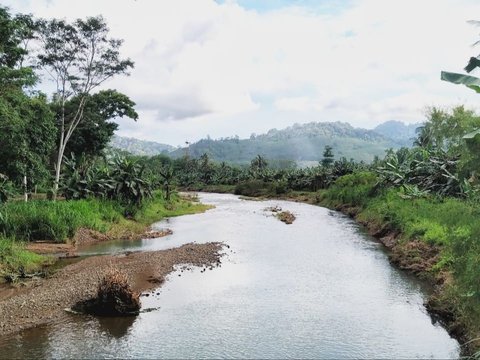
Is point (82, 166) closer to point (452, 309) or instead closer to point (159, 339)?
point (159, 339)

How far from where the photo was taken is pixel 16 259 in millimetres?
20312

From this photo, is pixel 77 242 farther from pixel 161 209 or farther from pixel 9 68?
pixel 161 209

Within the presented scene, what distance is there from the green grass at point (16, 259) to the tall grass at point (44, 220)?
2.89 meters

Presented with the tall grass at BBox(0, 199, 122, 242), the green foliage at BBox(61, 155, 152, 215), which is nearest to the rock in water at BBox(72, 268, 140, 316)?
the tall grass at BBox(0, 199, 122, 242)

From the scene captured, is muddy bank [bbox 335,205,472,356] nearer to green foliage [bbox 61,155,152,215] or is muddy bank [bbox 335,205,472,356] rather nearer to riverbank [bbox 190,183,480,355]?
riverbank [bbox 190,183,480,355]

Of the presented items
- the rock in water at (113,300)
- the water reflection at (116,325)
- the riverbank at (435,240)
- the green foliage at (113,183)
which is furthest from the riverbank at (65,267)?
the riverbank at (435,240)

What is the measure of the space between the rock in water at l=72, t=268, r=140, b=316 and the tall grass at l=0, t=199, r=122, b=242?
10.7 meters

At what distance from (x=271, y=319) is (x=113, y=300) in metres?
5.03

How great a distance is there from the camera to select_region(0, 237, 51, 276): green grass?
769 inches

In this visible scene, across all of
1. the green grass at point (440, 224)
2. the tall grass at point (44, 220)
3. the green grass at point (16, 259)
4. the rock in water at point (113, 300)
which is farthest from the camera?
the tall grass at point (44, 220)

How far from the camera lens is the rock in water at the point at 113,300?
591 inches

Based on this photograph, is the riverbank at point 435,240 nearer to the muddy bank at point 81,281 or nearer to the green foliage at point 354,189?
the green foliage at point 354,189

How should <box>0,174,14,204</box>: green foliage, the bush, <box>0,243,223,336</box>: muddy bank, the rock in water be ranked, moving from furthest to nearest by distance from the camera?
the bush, <box>0,174,14,204</box>: green foliage, the rock in water, <box>0,243,223,336</box>: muddy bank

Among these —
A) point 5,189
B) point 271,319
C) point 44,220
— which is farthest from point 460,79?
point 44,220
